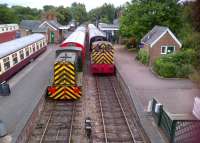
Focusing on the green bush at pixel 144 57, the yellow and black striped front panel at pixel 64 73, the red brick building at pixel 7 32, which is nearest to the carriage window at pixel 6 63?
the yellow and black striped front panel at pixel 64 73

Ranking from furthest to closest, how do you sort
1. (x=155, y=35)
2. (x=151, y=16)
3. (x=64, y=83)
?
(x=151, y=16) < (x=155, y=35) < (x=64, y=83)

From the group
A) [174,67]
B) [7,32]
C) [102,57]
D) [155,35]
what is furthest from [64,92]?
[7,32]

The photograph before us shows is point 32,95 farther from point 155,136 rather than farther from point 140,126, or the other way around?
point 155,136

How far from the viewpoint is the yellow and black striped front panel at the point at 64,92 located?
1612 cm

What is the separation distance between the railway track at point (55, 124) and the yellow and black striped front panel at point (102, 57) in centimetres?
709

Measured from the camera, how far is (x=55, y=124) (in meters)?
13.2

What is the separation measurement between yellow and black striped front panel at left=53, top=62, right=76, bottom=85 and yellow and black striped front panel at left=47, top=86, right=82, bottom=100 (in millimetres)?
302

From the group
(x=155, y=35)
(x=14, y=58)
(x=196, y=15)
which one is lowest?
(x=14, y=58)

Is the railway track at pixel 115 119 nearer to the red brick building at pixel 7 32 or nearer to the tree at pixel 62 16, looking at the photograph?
the red brick building at pixel 7 32

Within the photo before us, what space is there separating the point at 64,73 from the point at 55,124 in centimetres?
361

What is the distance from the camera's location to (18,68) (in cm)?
2342

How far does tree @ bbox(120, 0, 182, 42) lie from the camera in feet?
111

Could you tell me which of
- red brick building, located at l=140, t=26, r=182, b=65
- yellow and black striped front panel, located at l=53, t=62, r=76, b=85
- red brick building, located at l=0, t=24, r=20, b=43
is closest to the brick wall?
red brick building, located at l=140, t=26, r=182, b=65

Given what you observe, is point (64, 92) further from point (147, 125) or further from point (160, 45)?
point (160, 45)
